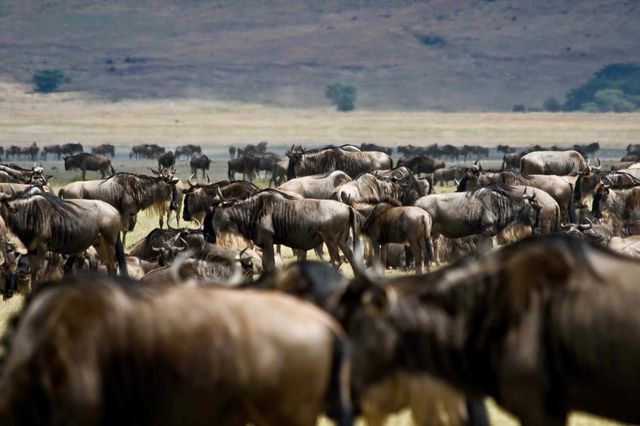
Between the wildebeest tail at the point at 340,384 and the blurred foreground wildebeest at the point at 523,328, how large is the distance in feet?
1.70

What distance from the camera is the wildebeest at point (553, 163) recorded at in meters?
26.6

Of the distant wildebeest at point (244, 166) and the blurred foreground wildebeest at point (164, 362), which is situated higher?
the blurred foreground wildebeest at point (164, 362)

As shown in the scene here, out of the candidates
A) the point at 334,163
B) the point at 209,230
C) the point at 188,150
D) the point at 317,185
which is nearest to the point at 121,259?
the point at 209,230

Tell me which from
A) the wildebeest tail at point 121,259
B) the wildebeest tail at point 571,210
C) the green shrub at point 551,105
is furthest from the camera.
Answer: the green shrub at point 551,105

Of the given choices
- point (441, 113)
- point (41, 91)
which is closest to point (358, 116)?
point (441, 113)

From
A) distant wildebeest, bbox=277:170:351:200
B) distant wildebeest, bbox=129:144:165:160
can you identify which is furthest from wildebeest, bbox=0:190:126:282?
distant wildebeest, bbox=129:144:165:160

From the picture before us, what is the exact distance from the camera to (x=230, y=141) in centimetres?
8944

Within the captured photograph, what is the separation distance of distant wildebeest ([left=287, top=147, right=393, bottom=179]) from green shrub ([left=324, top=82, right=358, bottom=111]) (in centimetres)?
11131

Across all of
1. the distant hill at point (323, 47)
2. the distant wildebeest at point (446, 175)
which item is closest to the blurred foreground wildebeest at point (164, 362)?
the distant wildebeest at point (446, 175)

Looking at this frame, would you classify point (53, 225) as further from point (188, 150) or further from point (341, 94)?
point (341, 94)

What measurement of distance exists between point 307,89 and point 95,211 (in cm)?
13053

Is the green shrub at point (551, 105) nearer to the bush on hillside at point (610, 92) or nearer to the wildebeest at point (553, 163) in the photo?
the bush on hillside at point (610, 92)

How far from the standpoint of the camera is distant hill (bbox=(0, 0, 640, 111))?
470ft

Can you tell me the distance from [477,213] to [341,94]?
12275 cm
